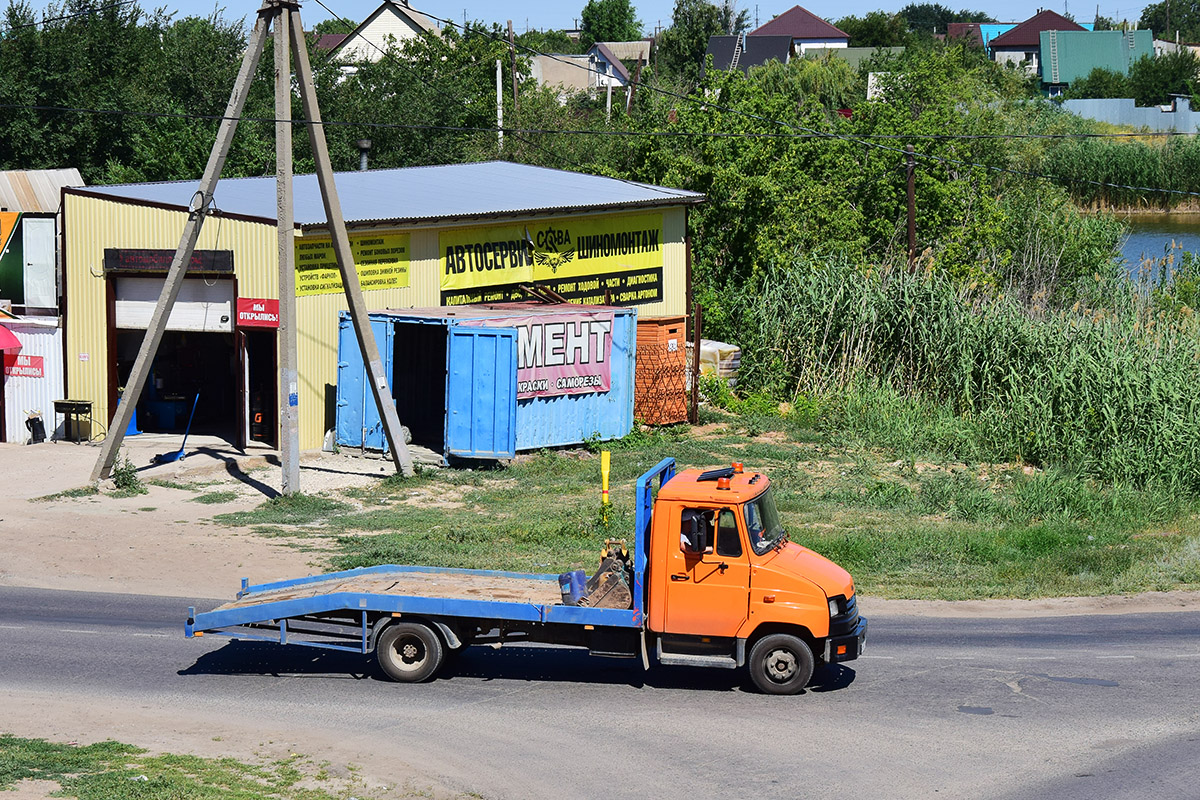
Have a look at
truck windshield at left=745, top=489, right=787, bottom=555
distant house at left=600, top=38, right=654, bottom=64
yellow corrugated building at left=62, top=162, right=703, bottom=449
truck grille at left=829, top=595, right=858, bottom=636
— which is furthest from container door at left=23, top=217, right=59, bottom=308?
distant house at left=600, top=38, right=654, bottom=64

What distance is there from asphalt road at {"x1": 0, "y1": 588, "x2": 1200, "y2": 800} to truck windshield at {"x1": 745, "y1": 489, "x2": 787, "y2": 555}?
154cm

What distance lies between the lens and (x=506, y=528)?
19031mm

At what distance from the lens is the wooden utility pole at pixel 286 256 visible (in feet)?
67.0

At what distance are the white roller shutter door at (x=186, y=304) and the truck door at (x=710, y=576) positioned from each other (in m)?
16.0

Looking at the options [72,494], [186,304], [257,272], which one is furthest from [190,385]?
[72,494]

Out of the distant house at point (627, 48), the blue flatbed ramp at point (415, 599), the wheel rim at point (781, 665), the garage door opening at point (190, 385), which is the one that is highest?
the distant house at point (627, 48)

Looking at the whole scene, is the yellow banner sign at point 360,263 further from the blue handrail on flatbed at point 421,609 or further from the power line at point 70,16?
the power line at point 70,16

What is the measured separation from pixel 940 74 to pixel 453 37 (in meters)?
28.0

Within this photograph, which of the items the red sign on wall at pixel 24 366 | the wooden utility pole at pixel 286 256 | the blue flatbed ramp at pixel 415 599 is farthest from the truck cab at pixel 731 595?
the red sign on wall at pixel 24 366

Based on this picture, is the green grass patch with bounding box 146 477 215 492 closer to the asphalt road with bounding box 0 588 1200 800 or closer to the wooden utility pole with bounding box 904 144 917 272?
the asphalt road with bounding box 0 588 1200 800

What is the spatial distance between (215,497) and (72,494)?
242 cm

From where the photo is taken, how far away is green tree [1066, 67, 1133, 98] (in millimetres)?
106062

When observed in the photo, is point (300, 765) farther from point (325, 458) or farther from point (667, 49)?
point (667, 49)

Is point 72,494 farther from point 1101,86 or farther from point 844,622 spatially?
point 1101,86
